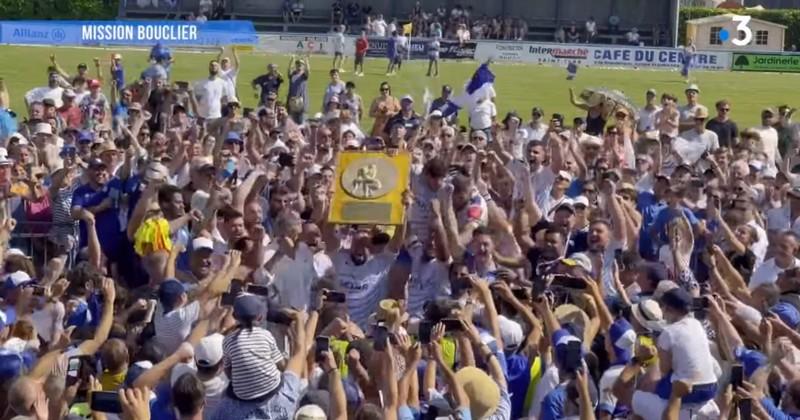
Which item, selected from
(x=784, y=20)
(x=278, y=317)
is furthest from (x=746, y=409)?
(x=784, y=20)

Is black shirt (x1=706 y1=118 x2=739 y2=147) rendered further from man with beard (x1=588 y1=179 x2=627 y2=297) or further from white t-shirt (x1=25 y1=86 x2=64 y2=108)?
white t-shirt (x1=25 y1=86 x2=64 y2=108)

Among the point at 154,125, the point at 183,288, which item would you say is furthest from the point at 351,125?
the point at 183,288

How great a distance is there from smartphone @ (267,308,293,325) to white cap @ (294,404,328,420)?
1161 mm

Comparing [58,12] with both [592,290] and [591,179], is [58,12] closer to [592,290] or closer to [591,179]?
[591,179]

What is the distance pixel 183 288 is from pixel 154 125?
1190 centimetres

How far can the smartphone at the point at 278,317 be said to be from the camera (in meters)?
7.68

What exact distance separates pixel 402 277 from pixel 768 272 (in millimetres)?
2712

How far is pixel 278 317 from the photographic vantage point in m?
7.75

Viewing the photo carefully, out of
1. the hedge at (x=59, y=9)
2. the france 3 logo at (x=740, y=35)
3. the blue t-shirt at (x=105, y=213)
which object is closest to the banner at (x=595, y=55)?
the france 3 logo at (x=740, y=35)

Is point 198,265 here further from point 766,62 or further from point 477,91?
point 766,62

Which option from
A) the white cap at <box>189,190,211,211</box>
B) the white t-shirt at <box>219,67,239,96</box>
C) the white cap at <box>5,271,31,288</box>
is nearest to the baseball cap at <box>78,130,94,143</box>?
the white cap at <box>189,190,211,211</box>

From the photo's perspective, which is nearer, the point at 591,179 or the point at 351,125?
the point at 591,179

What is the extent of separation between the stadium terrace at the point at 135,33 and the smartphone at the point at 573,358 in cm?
4524

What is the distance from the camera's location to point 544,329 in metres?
8.34
